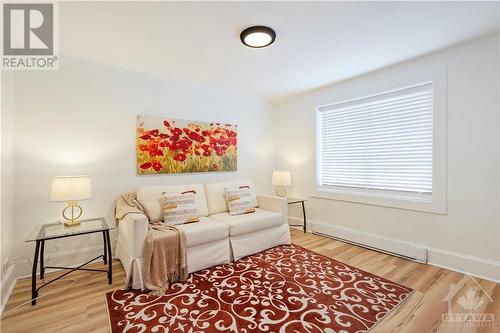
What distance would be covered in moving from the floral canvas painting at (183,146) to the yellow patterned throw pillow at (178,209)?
1.90 ft

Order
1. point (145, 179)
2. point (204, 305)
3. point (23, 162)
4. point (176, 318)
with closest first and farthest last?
1. point (176, 318)
2. point (204, 305)
3. point (23, 162)
4. point (145, 179)

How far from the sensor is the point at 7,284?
209 centimetres

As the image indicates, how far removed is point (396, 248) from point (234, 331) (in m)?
2.34

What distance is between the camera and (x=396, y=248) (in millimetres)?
2943

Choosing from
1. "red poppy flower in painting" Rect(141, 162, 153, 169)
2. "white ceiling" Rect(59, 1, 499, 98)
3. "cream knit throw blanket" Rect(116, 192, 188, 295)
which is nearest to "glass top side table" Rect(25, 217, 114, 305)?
"cream knit throw blanket" Rect(116, 192, 188, 295)

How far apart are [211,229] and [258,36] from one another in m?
2.03

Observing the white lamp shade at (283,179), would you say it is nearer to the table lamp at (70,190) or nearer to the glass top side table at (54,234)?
the glass top side table at (54,234)

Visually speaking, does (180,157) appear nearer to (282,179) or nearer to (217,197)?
(217,197)

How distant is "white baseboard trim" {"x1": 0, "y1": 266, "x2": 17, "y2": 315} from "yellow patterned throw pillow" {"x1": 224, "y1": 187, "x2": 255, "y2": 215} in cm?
222

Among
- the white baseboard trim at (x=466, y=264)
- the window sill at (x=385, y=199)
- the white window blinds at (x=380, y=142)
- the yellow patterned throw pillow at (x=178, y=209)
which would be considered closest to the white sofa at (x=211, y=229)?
the yellow patterned throw pillow at (x=178, y=209)

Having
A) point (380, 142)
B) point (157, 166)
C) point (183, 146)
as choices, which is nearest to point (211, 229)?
point (157, 166)

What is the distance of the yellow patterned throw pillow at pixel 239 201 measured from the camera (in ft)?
10.5

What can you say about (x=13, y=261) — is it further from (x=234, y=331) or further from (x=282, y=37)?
(x=282, y=37)

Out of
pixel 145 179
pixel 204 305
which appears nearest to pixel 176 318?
pixel 204 305
